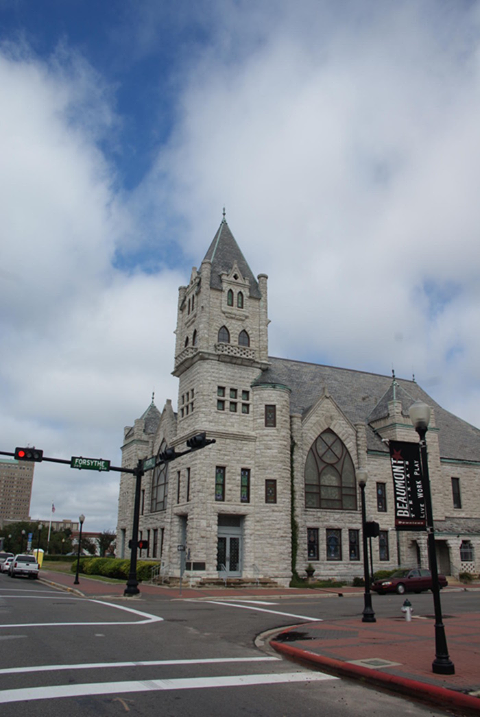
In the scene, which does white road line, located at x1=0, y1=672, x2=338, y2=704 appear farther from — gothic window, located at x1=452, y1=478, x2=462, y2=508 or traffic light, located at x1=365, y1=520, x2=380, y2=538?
gothic window, located at x1=452, y1=478, x2=462, y2=508

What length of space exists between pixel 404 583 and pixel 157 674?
23381 mm

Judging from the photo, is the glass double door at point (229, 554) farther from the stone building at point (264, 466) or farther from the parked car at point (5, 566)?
the parked car at point (5, 566)

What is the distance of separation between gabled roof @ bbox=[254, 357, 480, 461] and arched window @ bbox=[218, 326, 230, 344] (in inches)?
206

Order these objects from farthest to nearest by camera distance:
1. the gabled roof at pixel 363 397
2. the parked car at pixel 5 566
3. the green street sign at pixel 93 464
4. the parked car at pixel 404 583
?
the parked car at pixel 5 566 → the gabled roof at pixel 363 397 → the parked car at pixel 404 583 → the green street sign at pixel 93 464

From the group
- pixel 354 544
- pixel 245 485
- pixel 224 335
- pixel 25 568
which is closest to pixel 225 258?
pixel 224 335

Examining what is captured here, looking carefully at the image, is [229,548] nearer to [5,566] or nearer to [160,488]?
[160,488]

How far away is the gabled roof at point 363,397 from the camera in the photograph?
4138cm

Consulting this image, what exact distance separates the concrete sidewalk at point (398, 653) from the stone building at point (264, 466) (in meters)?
15.1

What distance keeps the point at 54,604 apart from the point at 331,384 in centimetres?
2993

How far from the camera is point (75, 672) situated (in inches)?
329

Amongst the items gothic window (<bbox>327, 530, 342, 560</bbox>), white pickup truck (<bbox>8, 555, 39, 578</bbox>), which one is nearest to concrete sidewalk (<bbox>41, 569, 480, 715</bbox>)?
gothic window (<bbox>327, 530, 342, 560</bbox>)

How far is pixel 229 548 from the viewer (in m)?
33.3

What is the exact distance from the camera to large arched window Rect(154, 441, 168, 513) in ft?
132

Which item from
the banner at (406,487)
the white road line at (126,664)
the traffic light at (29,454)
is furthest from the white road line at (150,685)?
the banner at (406,487)
